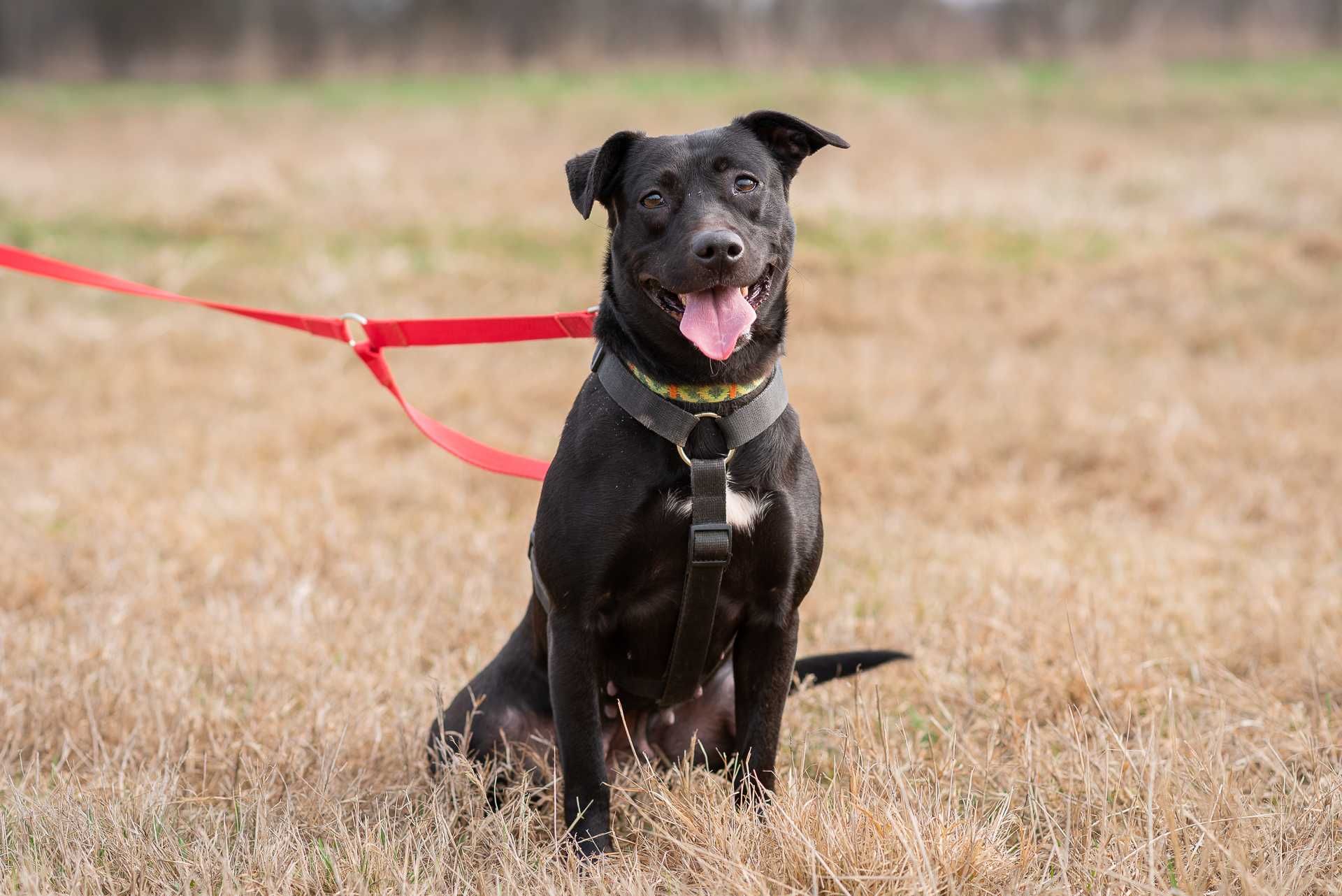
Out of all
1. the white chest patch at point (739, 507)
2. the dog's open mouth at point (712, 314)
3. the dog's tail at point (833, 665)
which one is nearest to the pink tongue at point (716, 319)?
the dog's open mouth at point (712, 314)

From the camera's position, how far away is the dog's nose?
2426mm

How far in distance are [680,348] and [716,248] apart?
269 millimetres

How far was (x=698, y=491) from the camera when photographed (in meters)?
2.47

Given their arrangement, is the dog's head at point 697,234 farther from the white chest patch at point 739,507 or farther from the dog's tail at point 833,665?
the dog's tail at point 833,665

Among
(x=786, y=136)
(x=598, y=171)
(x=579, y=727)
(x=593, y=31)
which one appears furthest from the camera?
(x=593, y=31)

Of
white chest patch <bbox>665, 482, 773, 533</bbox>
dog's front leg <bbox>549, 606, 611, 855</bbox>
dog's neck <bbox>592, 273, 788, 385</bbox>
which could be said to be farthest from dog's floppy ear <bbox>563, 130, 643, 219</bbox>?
dog's front leg <bbox>549, 606, 611, 855</bbox>

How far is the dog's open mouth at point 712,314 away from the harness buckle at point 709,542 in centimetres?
35

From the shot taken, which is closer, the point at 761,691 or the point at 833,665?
the point at 761,691

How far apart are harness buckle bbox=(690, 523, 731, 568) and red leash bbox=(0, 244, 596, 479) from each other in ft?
2.81

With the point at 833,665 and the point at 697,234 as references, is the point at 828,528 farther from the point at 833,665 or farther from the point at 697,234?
the point at 697,234

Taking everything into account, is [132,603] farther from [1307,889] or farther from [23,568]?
[1307,889]

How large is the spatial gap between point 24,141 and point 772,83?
12.3 m

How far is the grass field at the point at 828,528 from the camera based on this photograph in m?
2.49

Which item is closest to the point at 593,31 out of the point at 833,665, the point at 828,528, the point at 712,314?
the point at 828,528
